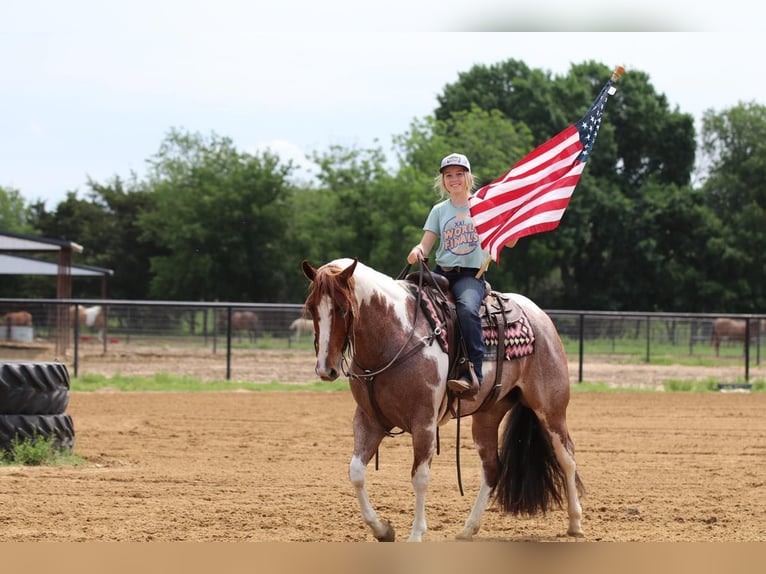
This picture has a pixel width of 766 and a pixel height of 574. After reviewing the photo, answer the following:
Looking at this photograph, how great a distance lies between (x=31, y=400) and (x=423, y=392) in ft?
16.7

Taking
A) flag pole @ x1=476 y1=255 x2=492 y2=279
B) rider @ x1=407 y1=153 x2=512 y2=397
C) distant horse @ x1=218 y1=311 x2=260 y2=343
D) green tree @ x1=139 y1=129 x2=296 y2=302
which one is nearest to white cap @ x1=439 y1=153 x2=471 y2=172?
rider @ x1=407 y1=153 x2=512 y2=397

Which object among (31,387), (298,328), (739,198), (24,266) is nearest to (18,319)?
(298,328)

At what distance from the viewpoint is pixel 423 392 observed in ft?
23.1

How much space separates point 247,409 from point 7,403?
7.40m

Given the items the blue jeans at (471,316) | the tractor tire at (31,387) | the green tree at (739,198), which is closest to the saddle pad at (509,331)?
the blue jeans at (471,316)

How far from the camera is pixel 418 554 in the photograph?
445 centimetres

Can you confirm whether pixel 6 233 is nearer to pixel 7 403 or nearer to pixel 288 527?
pixel 7 403

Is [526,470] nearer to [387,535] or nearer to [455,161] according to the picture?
[387,535]

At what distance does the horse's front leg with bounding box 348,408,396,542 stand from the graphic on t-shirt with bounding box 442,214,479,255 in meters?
1.38

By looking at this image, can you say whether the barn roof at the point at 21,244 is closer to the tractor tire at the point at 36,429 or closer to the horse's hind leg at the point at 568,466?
the tractor tire at the point at 36,429

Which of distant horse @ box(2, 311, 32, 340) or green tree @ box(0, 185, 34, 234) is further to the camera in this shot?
green tree @ box(0, 185, 34, 234)

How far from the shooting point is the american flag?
787 centimetres

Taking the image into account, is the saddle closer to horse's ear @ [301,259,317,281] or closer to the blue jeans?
the blue jeans

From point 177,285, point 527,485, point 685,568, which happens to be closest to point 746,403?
point 527,485
